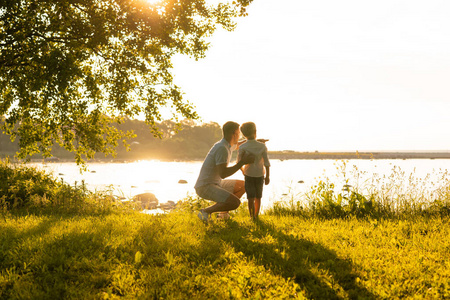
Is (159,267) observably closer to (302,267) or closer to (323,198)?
(302,267)

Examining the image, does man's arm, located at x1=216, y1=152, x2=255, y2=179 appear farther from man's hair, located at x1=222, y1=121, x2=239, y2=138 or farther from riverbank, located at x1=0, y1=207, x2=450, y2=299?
riverbank, located at x1=0, y1=207, x2=450, y2=299

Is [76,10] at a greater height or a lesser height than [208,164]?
greater

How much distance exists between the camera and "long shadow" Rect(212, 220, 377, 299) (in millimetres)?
3812

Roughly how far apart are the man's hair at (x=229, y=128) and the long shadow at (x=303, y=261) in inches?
79.0

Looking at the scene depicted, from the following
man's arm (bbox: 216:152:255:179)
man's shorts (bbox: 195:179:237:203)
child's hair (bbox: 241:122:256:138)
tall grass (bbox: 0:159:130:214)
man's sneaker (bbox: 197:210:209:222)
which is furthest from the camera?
tall grass (bbox: 0:159:130:214)

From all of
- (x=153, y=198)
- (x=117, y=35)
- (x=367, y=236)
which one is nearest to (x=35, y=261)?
(x=367, y=236)

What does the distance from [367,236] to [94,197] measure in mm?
7982

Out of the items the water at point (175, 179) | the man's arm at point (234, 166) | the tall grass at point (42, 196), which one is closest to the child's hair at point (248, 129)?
the man's arm at point (234, 166)

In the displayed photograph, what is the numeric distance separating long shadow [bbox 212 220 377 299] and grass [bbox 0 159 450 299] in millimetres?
16

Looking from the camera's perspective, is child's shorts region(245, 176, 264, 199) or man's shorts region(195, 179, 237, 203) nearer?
man's shorts region(195, 179, 237, 203)

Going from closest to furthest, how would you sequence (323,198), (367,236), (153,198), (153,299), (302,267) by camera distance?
(153,299)
(302,267)
(367,236)
(323,198)
(153,198)

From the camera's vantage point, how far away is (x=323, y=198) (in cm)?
857

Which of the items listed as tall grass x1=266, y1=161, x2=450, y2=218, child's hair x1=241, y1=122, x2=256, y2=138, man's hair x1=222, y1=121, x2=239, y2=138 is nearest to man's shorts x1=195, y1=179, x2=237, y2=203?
man's hair x1=222, y1=121, x2=239, y2=138

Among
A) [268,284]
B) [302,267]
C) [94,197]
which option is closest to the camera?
[268,284]
